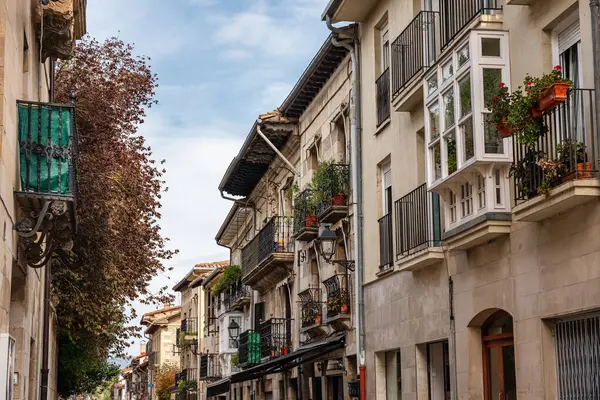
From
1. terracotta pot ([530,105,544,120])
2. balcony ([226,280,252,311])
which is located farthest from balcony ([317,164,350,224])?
balcony ([226,280,252,311])

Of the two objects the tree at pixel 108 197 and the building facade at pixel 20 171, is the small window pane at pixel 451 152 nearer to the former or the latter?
the building facade at pixel 20 171

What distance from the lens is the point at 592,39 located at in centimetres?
1006

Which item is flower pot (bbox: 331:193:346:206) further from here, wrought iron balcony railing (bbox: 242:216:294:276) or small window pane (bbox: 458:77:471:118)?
small window pane (bbox: 458:77:471:118)

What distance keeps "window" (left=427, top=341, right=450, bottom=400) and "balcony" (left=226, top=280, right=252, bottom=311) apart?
19.8 meters

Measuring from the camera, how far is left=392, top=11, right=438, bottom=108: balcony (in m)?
15.3

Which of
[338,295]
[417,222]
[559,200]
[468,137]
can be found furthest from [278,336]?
[559,200]

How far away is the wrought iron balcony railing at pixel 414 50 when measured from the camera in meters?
15.4

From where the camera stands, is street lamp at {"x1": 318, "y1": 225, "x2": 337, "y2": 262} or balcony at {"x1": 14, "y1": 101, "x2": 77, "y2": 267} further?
street lamp at {"x1": 318, "y1": 225, "x2": 337, "y2": 262}

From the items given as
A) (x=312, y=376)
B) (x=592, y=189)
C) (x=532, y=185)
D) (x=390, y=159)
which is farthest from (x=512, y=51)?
(x=312, y=376)

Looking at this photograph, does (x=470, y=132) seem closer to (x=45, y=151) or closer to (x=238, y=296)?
(x=45, y=151)

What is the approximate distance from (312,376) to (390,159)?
28.9 ft

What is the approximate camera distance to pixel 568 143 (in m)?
9.98

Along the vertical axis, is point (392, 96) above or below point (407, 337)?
above

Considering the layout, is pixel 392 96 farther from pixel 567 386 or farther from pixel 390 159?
pixel 567 386
